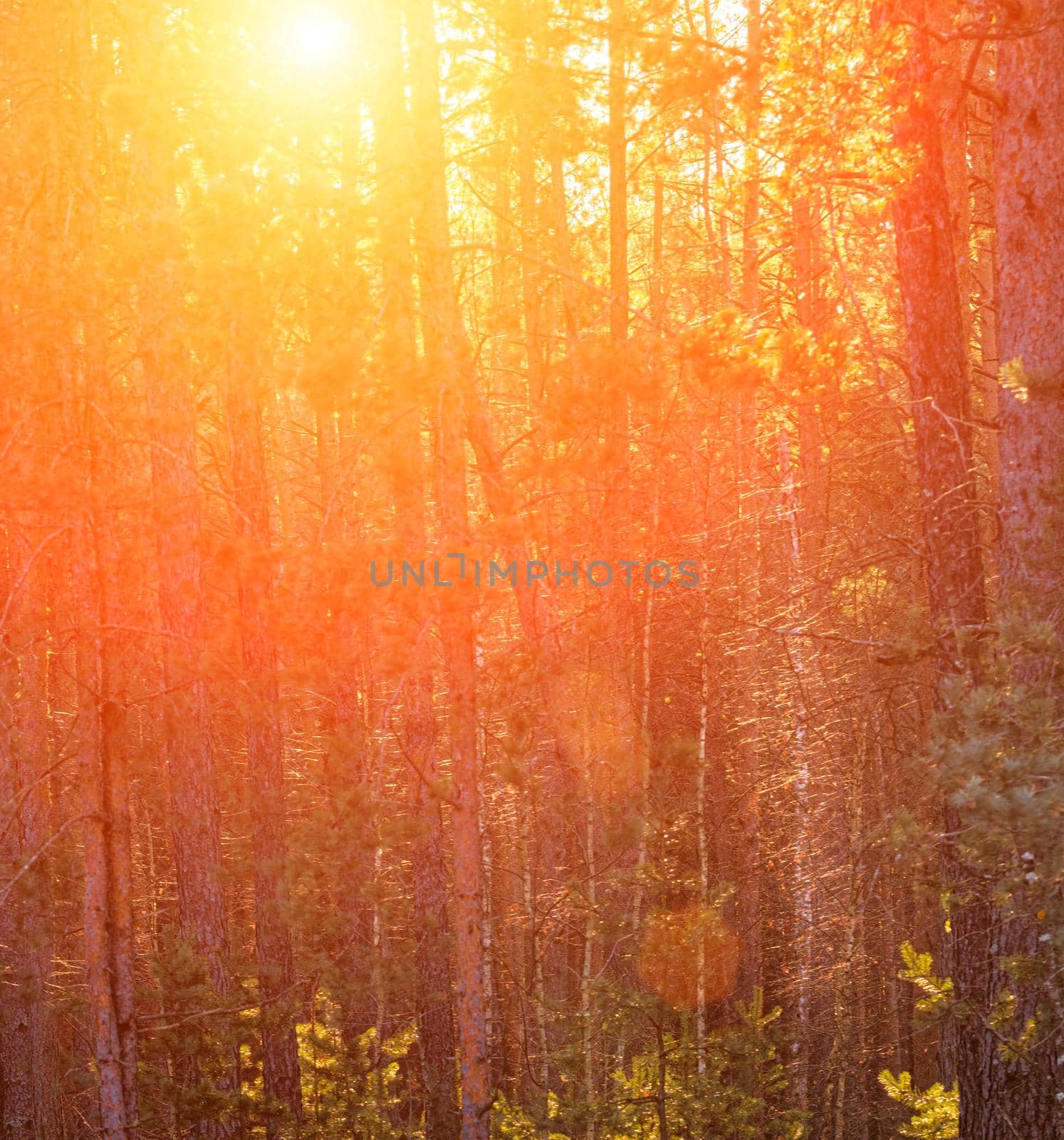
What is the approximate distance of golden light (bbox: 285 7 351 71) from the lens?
32.3ft

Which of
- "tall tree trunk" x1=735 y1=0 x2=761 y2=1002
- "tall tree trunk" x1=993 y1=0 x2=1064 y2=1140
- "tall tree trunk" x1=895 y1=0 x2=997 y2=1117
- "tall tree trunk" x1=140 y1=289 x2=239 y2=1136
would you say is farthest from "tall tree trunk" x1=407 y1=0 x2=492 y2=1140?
"tall tree trunk" x1=735 y1=0 x2=761 y2=1002

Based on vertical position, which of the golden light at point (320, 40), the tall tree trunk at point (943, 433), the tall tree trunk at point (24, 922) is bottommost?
the tall tree trunk at point (24, 922)

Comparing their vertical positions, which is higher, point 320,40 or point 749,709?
point 320,40

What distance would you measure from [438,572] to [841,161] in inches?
165

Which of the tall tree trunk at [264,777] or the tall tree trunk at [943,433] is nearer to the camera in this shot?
the tall tree trunk at [943,433]

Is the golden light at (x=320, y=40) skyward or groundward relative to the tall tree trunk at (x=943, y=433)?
skyward

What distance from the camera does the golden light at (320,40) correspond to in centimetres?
984

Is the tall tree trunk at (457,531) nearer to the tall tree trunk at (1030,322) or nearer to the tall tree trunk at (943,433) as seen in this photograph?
the tall tree trunk at (943,433)

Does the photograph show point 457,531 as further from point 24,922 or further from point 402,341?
point 24,922

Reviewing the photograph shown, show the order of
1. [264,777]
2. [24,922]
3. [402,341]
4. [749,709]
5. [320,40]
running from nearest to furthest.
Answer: [402,341]
[320,40]
[264,777]
[24,922]
[749,709]

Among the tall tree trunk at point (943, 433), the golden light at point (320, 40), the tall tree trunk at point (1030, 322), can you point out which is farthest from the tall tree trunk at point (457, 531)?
the tall tree trunk at point (1030, 322)

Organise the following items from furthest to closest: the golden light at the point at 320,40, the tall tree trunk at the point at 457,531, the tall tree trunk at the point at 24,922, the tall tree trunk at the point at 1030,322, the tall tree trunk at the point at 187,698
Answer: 1. the tall tree trunk at the point at 24,922
2. the golden light at the point at 320,40
3. the tall tree trunk at the point at 187,698
4. the tall tree trunk at the point at 457,531
5. the tall tree trunk at the point at 1030,322

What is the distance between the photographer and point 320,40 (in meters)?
10.2

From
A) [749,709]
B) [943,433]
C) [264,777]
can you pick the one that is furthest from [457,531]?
→ [749,709]
